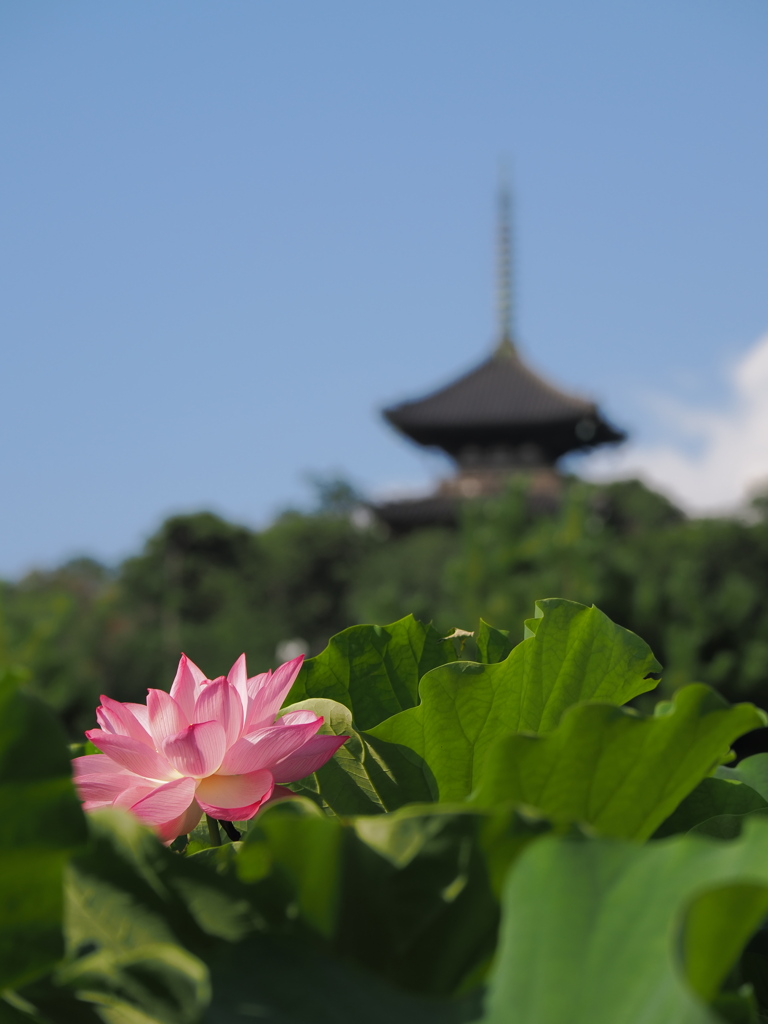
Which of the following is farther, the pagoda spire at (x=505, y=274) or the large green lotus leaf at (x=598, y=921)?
the pagoda spire at (x=505, y=274)

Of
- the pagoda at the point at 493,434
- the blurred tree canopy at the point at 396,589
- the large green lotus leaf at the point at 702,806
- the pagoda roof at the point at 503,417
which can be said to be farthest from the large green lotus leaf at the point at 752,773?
the pagoda roof at the point at 503,417

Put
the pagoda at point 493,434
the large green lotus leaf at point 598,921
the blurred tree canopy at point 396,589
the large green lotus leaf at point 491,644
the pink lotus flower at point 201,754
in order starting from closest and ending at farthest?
the large green lotus leaf at point 598,921
the pink lotus flower at point 201,754
the large green lotus leaf at point 491,644
the blurred tree canopy at point 396,589
the pagoda at point 493,434

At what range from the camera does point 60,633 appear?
1290 centimetres

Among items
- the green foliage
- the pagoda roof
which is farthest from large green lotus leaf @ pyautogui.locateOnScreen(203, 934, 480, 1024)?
the pagoda roof

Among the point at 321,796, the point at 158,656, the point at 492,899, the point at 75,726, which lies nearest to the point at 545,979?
the point at 492,899

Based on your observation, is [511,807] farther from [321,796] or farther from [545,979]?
[321,796]

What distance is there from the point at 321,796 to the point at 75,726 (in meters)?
12.1

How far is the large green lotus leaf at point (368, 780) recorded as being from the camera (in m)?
0.31

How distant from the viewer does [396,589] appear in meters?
11.4

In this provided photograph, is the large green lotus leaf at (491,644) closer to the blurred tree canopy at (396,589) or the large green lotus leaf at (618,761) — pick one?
the large green lotus leaf at (618,761)

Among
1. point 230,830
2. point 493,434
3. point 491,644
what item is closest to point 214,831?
point 230,830

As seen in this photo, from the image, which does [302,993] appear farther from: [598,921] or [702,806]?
[702,806]

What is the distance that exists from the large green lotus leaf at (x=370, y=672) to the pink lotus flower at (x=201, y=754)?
49 millimetres

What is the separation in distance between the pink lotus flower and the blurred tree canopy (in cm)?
575
